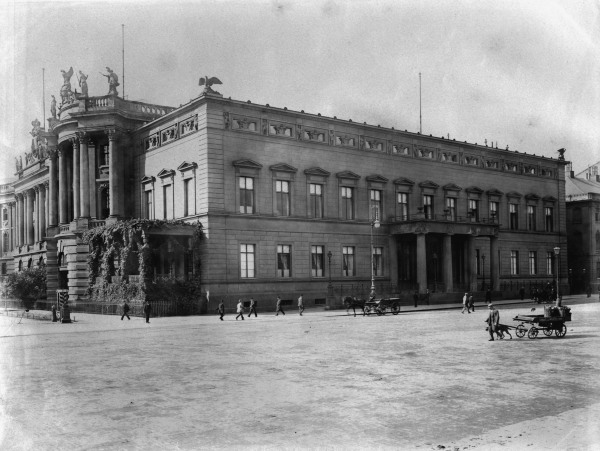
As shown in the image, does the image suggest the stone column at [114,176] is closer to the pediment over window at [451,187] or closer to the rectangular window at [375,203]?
the rectangular window at [375,203]

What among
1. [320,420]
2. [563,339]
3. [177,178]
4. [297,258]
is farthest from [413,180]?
[320,420]

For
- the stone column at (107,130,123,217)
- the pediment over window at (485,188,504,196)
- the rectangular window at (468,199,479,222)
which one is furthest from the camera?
the pediment over window at (485,188,504,196)

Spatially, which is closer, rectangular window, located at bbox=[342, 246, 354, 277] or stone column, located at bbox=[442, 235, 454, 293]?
rectangular window, located at bbox=[342, 246, 354, 277]

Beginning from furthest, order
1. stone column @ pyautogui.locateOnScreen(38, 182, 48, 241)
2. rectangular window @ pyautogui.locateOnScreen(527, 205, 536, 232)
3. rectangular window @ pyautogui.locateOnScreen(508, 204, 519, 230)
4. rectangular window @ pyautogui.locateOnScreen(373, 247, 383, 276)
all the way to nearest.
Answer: stone column @ pyautogui.locateOnScreen(38, 182, 48, 241)
rectangular window @ pyautogui.locateOnScreen(527, 205, 536, 232)
rectangular window @ pyautogui.locateOnScreen(508, 204, 519, 230)
rectangular window @ pyautogui.locateOnScreen(373, 247, 383, 276)

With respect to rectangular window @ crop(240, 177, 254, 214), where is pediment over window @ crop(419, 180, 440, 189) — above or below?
above

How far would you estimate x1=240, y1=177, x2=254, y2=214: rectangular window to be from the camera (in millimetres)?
46969

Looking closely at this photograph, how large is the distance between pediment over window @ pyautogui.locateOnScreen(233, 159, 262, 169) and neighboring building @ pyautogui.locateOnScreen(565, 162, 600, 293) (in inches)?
2068

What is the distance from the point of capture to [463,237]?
59375mm

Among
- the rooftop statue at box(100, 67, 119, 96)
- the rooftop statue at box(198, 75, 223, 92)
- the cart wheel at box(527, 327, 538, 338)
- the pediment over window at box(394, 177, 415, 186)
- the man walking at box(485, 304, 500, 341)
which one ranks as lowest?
the cart wheel at box(527, 327, 538, 338)

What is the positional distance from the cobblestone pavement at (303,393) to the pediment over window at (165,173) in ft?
86.5

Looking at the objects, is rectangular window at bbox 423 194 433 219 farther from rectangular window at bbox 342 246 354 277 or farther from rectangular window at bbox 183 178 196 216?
rectangular window at bbox 183 178 196 216

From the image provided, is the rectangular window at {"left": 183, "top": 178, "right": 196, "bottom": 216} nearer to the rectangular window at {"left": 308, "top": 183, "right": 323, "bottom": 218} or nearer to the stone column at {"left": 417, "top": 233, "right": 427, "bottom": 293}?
the rectangular window at {"left": 308, "top": 183, "right": 323, "bottom": 218}


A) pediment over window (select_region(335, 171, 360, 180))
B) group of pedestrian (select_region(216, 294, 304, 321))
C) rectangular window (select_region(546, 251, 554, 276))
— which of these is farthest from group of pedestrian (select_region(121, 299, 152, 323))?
rectangular window (select_region(546, 251, 554, 276))

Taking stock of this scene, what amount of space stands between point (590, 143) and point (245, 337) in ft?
53.2
